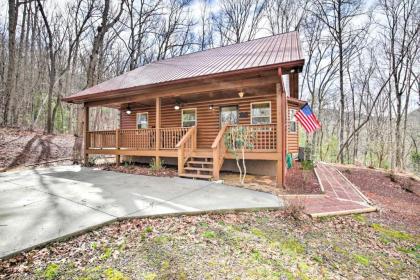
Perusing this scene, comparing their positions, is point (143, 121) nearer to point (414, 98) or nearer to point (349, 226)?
point (349, 226)

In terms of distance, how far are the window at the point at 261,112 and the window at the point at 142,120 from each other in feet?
19.6

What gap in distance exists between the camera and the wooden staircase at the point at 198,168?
7223mm

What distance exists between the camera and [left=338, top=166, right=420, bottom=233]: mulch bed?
4.69 meters

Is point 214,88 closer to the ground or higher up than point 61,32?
closer to the ground

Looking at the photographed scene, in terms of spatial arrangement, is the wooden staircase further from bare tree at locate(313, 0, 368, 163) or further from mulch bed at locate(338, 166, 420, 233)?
bare tree at locate(313, 0, 368, 163)

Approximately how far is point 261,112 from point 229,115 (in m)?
1.44

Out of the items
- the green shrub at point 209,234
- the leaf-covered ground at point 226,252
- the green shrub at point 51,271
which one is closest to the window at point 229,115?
the leaf-covered ground at point 226,252

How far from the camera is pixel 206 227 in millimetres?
3604

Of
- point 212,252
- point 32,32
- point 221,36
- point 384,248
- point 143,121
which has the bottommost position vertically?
point 384,248

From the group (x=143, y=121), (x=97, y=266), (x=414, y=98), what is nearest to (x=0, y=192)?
(x=97, y=266)

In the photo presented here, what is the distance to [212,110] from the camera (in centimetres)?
993

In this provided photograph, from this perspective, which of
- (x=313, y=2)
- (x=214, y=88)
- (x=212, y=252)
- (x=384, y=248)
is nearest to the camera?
(x=212, y=252)

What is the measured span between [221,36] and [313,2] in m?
8.18

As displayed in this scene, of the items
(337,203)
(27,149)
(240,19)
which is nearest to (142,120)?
(27,149)
